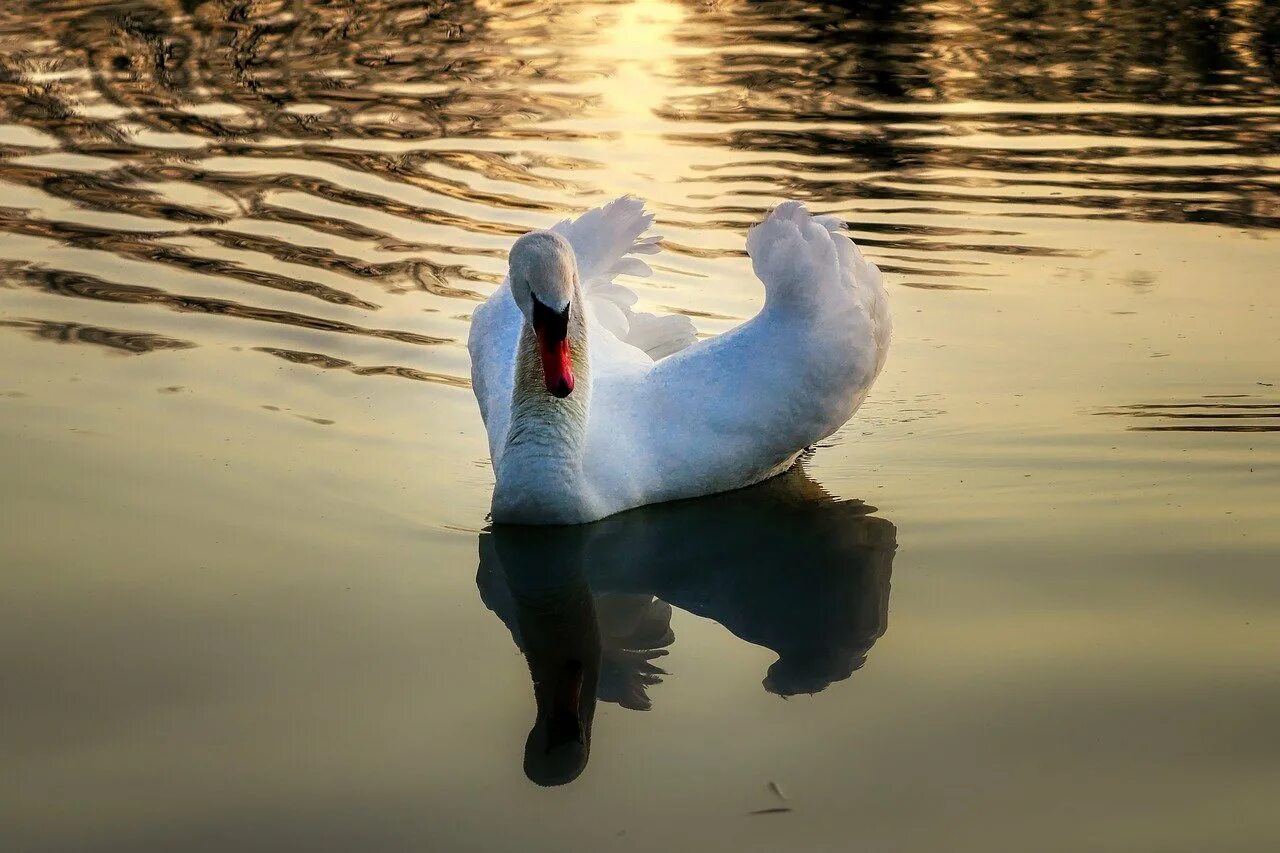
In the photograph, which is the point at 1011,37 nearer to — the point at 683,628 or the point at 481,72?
the point at 481,72

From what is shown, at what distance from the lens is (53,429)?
763 centimetres

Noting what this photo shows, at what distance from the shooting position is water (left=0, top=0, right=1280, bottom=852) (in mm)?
4871

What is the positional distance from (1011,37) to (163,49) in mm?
8024

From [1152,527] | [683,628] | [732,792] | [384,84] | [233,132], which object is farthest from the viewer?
[384,84]

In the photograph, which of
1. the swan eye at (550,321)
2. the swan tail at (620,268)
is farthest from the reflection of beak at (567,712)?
the swan tail at (620,268)

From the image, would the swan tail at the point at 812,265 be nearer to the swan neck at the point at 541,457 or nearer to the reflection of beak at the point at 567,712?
the swan neck at the point at 541,457

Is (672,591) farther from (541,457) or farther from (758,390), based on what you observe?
(758,390)

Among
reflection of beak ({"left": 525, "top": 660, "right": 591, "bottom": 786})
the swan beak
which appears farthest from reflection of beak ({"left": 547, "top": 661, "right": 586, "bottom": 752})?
the swan beak

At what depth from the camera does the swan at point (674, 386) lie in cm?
687

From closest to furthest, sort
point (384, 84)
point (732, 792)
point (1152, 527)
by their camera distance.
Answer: point (732, 792) → point (1152, 527) → point (384, 84)

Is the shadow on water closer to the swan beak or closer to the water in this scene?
the water

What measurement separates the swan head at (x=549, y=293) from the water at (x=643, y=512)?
2.43ft

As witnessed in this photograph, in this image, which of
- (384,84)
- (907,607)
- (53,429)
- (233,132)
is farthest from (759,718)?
(384,84)

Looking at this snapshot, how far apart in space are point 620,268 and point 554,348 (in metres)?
1.89
